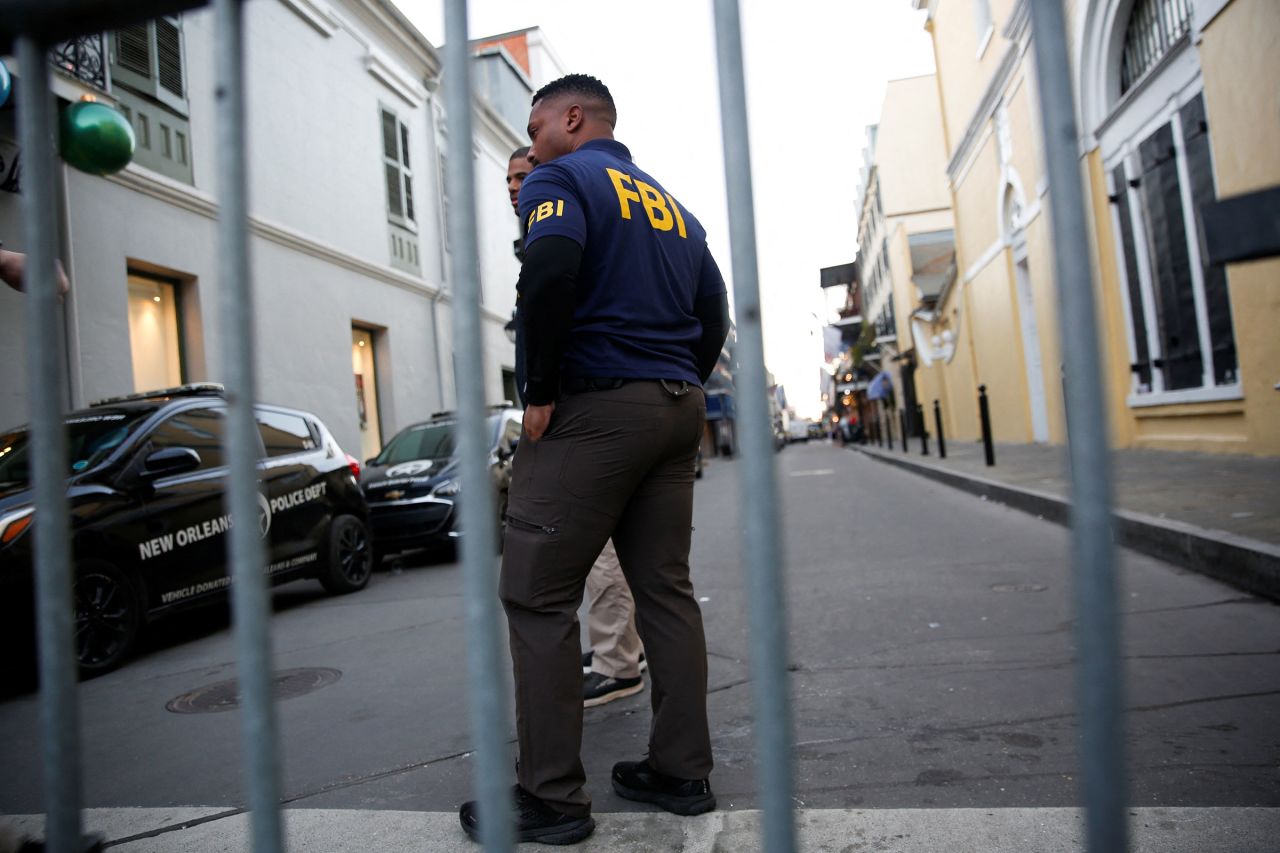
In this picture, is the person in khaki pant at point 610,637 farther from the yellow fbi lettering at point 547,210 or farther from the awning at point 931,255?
the awning at point 931,255

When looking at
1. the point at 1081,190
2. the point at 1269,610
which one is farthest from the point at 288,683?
the point at 1269,610

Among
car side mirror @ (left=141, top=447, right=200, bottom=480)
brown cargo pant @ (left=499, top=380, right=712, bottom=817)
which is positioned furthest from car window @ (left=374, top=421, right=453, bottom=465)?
brown cargo pant @ (left=499, top=380, right=712, bottom=817)

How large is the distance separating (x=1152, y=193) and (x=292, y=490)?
394 inches

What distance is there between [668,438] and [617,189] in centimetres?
67

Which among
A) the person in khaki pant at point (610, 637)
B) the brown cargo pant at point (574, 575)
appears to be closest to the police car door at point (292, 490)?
the person in khaki pant at point (610, 637)

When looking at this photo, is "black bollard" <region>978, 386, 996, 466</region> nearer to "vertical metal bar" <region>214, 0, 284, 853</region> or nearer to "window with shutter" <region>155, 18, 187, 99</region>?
"window with shutter" <region>155, 18, 187, 99</region>

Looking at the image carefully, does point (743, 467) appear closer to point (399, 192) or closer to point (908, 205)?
point (399, 192)

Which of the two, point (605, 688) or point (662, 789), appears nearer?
point (662, 789)

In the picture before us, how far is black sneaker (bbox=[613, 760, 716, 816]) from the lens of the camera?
7.37 ft

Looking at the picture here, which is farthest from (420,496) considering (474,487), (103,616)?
(474,487)

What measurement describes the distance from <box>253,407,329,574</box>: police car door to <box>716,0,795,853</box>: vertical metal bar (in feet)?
18.4

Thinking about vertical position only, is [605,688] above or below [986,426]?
below

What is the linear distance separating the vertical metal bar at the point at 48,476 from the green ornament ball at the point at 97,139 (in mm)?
4491

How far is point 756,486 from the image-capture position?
34.3 inches
